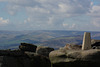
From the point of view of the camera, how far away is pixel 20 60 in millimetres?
36312

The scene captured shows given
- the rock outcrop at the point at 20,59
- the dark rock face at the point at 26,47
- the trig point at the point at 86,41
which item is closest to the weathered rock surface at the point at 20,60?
the rock outcrop at the point at 20,59

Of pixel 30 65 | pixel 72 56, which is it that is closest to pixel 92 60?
pixel 72 56

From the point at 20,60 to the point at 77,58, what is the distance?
15.0 meters

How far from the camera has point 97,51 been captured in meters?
25.5

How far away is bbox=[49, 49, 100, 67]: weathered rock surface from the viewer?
25.4 meters

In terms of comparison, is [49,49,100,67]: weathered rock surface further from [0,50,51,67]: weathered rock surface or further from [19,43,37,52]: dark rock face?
[19,43,37,52]: dark rock face

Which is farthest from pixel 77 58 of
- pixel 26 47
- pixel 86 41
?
pixel 26 47

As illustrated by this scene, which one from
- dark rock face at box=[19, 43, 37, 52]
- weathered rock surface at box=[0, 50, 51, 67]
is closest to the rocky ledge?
weathered rock surface at box=[0, 50, 51, 67]

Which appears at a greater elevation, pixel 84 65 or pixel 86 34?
pixel 86 34

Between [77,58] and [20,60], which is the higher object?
[77,58]

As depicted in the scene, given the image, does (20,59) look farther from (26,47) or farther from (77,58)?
(77,58)

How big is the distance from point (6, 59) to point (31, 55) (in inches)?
232

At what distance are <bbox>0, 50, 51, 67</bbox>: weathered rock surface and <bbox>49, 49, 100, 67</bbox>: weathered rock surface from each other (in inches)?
410

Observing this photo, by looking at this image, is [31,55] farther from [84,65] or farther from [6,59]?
[84,65]
